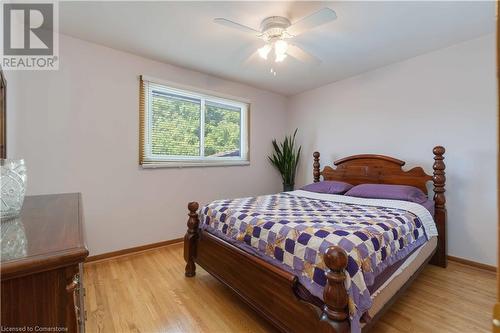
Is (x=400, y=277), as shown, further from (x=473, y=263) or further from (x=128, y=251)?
(x=128, y=251)

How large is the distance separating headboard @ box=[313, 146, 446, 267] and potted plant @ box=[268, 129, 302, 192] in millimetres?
525

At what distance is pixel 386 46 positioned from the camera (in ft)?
8.48

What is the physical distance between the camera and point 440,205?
2504mm

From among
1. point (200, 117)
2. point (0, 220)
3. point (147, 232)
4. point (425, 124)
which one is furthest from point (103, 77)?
point (425, 124)

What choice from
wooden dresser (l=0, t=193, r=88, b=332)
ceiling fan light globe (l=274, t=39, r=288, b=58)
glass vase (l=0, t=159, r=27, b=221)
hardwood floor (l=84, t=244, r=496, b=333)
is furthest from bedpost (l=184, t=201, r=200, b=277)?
ceiling fan light globe (l=274, t=39, r=288, b=58)

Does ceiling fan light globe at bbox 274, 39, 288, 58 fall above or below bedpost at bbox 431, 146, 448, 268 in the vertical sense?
above

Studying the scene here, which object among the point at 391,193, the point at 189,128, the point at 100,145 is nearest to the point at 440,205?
the point at 391,193

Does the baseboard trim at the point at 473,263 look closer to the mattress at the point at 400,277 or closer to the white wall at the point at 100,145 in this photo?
the mattress at the point at 400,277

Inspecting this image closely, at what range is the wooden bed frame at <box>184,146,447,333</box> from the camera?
1124 mm

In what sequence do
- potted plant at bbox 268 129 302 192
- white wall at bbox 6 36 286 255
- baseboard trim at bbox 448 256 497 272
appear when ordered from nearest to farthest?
white wall at bbox 6 36 286 255 < baseboard trim at bbox 448 256 497 272 < potted plant at bbox 268 129 302 192

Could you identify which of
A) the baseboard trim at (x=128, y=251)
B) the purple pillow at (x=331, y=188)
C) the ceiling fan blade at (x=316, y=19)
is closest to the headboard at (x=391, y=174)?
the purple pillow at (x=331, y=188)

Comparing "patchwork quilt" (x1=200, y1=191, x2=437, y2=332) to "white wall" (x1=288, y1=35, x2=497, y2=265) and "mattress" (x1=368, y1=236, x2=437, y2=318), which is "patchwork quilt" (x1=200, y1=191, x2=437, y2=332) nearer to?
"mattress" (x1=368, y1=236, x2=437, y2=318)

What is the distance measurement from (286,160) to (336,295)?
317 centimetres

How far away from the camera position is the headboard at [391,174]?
249 cm
